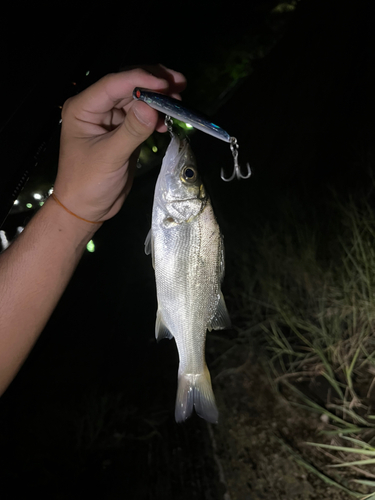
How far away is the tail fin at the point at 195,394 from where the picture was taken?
59.4 inches

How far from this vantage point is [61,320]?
5969mm

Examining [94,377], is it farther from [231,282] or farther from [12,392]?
[231,282]

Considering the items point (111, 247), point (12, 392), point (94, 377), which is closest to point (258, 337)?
point (94, 377)

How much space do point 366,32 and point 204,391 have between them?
28.9 feet

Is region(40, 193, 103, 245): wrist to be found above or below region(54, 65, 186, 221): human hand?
below

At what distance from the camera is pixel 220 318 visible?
1.54 m

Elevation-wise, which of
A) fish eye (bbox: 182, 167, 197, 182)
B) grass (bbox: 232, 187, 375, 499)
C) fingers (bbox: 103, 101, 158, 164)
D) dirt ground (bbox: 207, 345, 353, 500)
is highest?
fingers (bbox: 103, 101, 158, 164)

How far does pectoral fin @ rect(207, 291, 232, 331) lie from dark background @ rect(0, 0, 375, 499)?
1.18 m

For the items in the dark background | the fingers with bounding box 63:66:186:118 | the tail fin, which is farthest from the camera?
the dark background

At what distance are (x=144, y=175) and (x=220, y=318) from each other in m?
7.73

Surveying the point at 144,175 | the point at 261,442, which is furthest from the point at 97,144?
the point at 144,175

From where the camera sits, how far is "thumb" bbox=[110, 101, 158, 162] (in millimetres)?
1271

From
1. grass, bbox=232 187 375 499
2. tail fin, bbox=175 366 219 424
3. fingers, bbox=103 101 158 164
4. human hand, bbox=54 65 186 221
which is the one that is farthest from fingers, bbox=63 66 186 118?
grass, bbox=232 187 375 499

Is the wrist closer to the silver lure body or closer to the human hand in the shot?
the human hand
